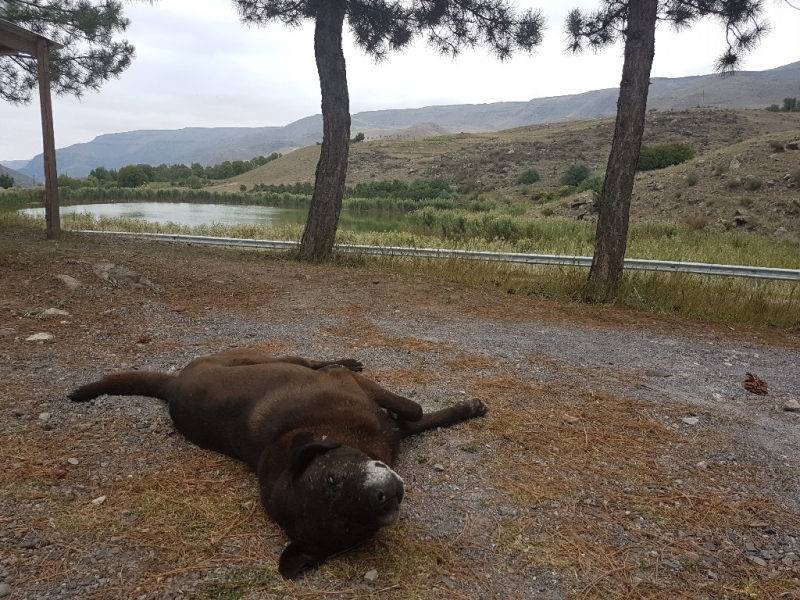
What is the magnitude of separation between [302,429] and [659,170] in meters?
31.9

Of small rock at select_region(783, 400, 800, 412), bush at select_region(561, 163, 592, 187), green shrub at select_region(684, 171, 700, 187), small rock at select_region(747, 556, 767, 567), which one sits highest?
bush at select_region(561, 163, 592, 187)

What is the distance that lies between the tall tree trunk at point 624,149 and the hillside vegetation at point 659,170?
14.8 meters

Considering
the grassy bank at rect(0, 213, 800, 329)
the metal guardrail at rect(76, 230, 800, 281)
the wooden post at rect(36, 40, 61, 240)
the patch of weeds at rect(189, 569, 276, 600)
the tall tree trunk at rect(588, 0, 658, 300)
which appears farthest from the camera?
the wooden post at rect(36, 40, 61, 240)

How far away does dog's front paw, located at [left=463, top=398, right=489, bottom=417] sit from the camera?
4.15 metres

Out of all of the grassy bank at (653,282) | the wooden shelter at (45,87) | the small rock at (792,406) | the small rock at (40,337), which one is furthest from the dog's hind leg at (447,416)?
the wooden shelter at (45,87)

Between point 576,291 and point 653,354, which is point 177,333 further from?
point 576,291

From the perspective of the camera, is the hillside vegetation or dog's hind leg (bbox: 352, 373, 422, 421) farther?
the hillside vegetation

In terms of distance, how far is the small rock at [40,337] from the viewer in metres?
5.74

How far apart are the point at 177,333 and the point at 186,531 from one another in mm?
3889

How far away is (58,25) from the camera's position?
530 inches

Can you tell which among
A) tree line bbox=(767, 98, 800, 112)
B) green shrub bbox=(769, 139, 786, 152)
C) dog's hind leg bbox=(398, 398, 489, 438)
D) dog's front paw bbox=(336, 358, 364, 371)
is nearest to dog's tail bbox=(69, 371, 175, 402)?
dog's front paw bbox=(336, 358, 364, 371)

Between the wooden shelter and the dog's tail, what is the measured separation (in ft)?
30.0

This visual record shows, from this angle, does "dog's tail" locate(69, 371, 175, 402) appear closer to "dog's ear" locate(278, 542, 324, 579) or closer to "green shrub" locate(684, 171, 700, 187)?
"dog's ear" locate(278, 542, 324, 579)

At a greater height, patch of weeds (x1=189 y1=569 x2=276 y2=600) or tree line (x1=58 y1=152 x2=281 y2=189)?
tree line (x1=58 y1=152 x2=281 y2=189)
